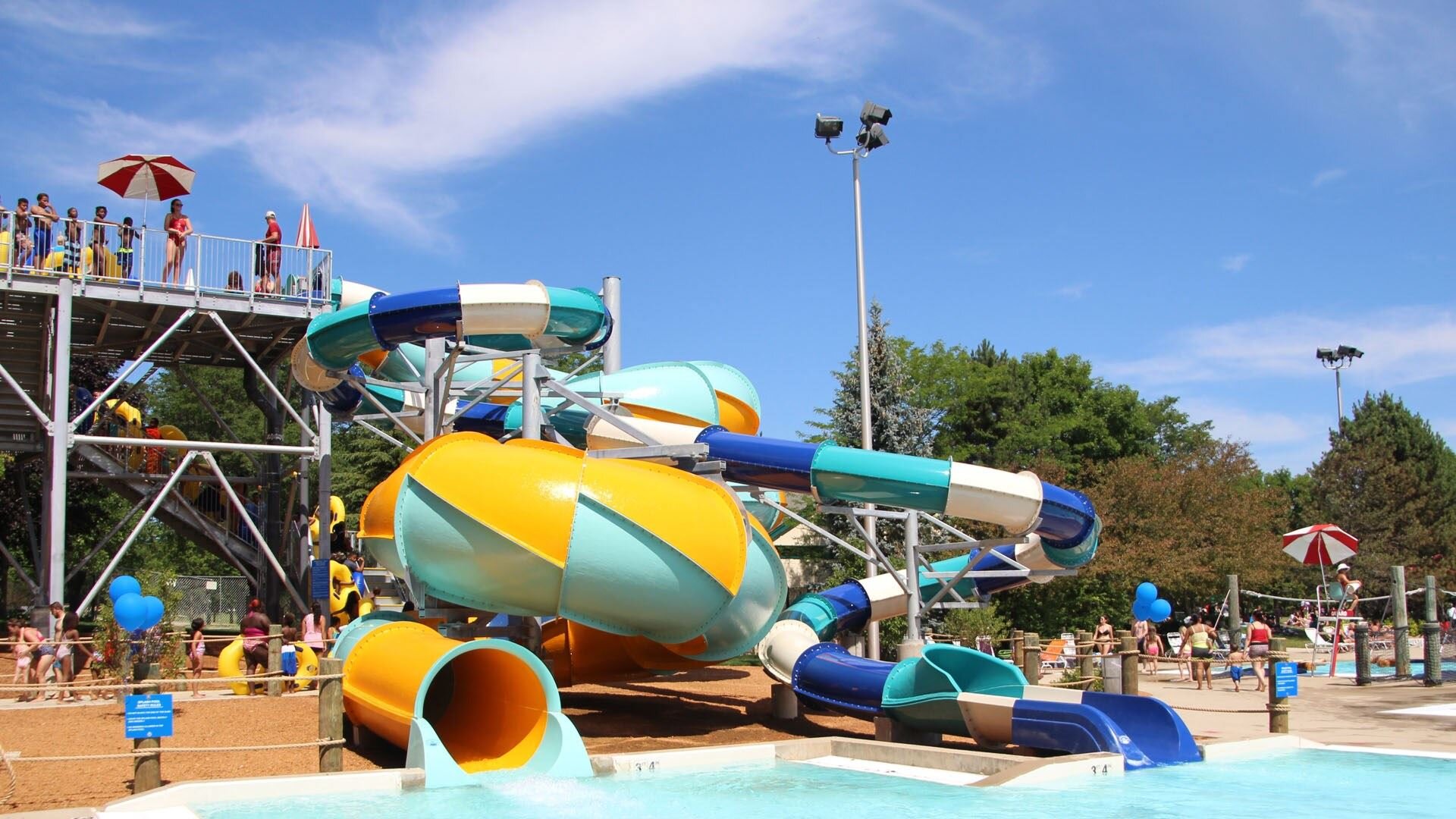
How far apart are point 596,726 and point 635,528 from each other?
342cm

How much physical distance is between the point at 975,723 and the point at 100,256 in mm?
15936

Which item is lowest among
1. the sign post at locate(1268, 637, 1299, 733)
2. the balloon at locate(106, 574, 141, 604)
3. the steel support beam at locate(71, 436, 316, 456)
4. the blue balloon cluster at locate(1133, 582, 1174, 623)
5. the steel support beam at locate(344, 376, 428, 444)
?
the sign post at locate(1268, 637, 1299, 733)

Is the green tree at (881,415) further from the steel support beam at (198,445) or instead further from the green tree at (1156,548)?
the steel support beam at (198,445)

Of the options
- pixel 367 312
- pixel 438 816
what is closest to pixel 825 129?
pixel 367 312

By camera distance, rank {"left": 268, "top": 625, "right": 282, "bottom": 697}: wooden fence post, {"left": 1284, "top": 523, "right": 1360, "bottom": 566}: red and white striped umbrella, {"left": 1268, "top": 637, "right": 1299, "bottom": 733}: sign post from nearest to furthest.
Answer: {"left": 1268, "top": 637, "right": 1299, "bottom": 733}: sign post
{"left": 268, "top": 625, "right": 282, "bottom": 697}: wooden fence post
{"left": 1284, "top": 523, "right": 1360, "bottom": 566}: red and white striped umbrella

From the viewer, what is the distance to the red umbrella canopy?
21109mm

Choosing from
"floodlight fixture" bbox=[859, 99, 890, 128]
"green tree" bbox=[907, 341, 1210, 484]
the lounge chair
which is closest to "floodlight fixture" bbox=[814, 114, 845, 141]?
"floodlight fixture" bbox=[859, 99, 890, 128]

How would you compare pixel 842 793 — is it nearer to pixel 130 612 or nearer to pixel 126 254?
pixel 130 612

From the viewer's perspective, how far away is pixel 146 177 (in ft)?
69.9

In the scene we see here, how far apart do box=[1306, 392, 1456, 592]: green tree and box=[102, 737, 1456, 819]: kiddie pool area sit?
3490cm

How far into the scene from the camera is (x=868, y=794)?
35.9ft

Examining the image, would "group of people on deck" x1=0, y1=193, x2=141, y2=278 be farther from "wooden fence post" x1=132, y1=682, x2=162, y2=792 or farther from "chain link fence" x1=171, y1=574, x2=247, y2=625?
"chain link fence" x1=171, y1=574, x2=247, y2=625

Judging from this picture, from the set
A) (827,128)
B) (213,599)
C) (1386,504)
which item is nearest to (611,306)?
(827,128)

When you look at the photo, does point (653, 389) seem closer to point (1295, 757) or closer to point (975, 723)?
point (975, 723)
